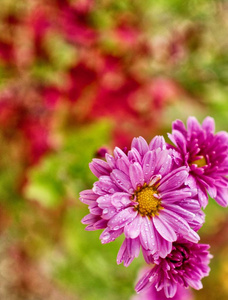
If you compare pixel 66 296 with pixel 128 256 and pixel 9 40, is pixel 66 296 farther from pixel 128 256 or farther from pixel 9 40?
pixel 128 256

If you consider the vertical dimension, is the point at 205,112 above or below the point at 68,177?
above

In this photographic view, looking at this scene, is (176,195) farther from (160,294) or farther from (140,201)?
(160,294)

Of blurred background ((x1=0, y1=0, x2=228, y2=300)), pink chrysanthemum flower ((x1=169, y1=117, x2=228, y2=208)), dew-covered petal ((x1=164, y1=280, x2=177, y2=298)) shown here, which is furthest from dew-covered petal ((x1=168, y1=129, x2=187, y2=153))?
blurred background ((x1=0, y1=0, x2=228, y2=300))

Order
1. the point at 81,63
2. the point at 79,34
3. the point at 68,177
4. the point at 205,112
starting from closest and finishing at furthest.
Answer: the point at 68,177, the point at 79,34, the point at 81,63, the point at 205,112

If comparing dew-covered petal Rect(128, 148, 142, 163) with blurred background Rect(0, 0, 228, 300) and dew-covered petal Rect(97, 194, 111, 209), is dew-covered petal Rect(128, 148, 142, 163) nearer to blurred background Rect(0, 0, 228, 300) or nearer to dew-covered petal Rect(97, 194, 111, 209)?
dew-covered petal Rect(97, 194, 111, 209)

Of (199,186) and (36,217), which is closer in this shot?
(199,186)

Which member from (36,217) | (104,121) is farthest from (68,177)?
(36,217)

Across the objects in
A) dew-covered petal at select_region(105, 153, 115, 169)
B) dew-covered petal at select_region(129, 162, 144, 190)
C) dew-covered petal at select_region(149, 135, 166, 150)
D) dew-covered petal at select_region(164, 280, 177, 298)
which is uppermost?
dew-covered petal at select_region(105, 153, 115, 169)
